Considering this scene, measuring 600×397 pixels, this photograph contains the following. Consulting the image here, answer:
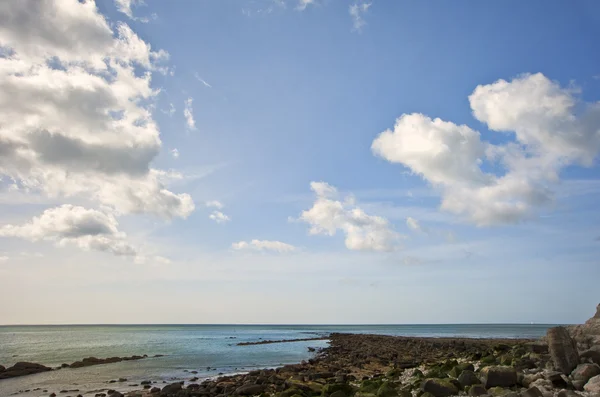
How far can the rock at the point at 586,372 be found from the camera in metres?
13.9

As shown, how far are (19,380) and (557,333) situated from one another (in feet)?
130

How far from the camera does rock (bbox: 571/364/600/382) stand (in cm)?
1388

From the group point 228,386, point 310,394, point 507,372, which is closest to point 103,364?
point 228,386

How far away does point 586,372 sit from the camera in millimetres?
14023

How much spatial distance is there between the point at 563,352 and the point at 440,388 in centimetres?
534

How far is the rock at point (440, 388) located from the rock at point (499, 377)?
1217mm

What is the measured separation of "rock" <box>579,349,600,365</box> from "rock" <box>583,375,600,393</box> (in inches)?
123

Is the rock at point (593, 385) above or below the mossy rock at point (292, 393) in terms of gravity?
above

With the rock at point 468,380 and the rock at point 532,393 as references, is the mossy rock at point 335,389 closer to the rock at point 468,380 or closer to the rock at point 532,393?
the rock at point 468,380

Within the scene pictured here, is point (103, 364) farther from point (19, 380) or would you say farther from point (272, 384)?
point (272, 384)

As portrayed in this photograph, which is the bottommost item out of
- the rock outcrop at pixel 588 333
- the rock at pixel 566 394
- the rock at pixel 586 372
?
the rock at pixel 566 394

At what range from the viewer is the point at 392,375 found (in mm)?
24578

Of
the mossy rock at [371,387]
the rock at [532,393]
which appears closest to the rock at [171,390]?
the mossy rock at [371,387]

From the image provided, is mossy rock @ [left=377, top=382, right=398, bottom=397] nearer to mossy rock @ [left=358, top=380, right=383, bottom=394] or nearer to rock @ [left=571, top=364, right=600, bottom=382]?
mossy rock @ [left=358, top=380, right=383, bottom=394]
